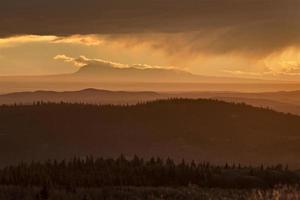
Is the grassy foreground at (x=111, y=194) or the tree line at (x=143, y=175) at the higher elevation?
the grassy foreground at (x=111, y=194)

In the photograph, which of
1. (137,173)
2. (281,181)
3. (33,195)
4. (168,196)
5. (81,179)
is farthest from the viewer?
(137,173)

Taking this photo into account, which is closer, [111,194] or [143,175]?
[111,194]

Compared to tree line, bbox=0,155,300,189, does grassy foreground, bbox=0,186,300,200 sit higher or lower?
higher

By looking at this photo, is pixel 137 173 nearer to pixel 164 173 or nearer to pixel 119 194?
pixel 164 173

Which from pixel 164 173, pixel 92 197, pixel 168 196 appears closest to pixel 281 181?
pixel 164 173

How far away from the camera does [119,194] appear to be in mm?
35562

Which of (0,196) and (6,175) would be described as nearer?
(0,196)

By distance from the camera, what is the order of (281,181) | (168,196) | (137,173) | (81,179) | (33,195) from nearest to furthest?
(33,195) < (168,196) < (81,179) < (281,181) < (137,173)

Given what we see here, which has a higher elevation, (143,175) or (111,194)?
(111,194)

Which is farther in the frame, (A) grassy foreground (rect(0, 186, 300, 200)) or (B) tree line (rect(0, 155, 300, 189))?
(B) tree line (rect(0, 155, 300, 189))

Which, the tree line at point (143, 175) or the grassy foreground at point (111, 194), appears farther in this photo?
the tree line at point (143, 175)

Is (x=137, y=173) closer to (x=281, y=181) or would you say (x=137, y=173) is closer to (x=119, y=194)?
(x=281, y=181)

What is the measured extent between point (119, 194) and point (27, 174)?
1482 centimetres

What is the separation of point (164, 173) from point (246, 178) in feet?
23.8
